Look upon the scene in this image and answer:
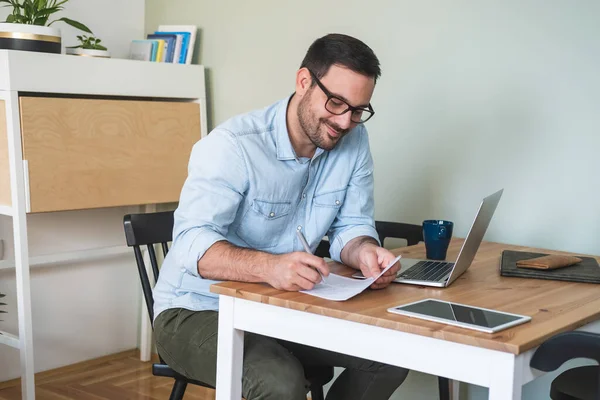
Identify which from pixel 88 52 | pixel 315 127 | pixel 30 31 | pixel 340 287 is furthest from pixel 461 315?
pixel 88 52

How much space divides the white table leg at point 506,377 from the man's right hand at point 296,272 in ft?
1.40

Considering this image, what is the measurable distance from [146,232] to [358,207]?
1.91ft

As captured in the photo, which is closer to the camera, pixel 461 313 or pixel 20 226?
pixel 461 313

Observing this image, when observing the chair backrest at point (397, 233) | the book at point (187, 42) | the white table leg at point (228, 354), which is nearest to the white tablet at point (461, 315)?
the white table leg at point (228, 354)

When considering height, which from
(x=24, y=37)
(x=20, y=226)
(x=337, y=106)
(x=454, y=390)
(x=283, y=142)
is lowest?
(x=454, y=390)

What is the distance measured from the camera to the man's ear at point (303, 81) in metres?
1.98

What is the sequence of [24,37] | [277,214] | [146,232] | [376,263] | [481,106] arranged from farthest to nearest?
[24,37]
[481,106]
[146,232]
[277,214]
[376,263]

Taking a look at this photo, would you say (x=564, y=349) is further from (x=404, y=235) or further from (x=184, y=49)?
(x=184, y=49)

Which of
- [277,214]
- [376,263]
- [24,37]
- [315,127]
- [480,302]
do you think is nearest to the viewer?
[480,302]

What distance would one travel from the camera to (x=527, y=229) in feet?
8.26

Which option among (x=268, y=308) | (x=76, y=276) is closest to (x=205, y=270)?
(x=268, y=308)

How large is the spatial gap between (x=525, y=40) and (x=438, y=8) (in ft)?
1.08

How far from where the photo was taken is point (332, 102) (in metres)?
1.92

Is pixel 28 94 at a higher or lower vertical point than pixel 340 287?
higher
